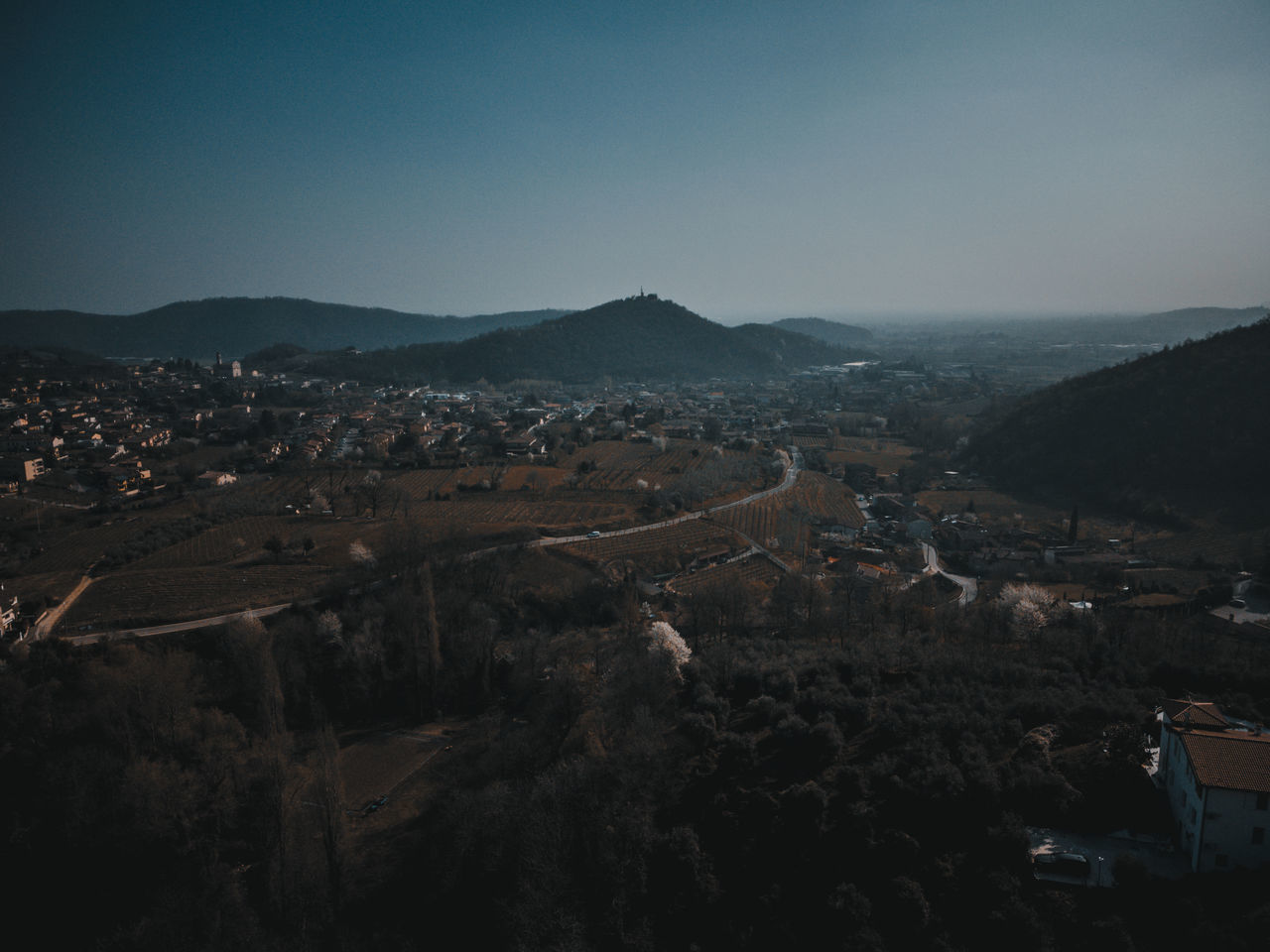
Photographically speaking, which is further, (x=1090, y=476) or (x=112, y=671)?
(x=1090, y=476)

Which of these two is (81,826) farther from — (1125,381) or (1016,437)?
(1125,381)

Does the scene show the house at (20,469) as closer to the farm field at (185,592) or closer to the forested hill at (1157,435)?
the farm field at (185,592)

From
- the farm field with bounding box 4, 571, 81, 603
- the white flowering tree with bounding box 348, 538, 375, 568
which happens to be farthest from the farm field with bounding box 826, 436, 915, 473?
the farm field with bounding box 4, 571, 81, 603

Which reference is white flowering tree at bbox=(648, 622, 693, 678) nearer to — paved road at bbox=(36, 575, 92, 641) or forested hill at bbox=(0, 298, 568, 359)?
paved road at bbox=(36, 575, 92, 641)

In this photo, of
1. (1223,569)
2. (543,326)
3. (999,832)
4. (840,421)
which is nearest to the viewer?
(999,832)

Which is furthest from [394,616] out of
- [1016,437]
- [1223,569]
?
[1016,437]

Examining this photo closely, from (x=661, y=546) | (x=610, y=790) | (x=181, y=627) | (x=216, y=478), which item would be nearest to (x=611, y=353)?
(x=216, y=478)

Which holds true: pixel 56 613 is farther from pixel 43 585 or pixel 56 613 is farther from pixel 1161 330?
pixel 1161 330
